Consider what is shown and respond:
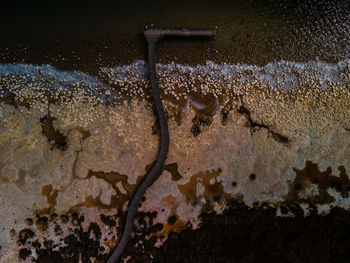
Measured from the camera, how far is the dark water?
11.9ft

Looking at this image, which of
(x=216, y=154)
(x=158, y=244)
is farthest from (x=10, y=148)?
(x=216, y=154)

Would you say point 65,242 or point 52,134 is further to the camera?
point 52,134

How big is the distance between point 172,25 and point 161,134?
1599 mm

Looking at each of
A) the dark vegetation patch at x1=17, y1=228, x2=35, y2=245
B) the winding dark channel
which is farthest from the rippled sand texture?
the winding dark channel

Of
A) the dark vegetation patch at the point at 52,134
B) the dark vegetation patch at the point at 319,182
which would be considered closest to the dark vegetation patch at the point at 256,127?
Answer: the dark vegetation patch at the point at 319,182

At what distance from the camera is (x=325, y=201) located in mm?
3500

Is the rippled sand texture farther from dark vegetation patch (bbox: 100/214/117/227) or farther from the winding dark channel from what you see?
the winding dark channel

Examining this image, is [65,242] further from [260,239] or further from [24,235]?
[260,239]

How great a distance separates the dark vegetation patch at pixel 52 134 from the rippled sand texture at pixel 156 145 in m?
0.01

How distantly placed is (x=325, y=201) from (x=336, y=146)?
2.58 ft

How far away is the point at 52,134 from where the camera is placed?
11.7 ft

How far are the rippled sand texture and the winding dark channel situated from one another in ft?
0.42

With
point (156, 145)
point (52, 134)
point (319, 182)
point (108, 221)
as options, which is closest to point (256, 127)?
point (319, 182)

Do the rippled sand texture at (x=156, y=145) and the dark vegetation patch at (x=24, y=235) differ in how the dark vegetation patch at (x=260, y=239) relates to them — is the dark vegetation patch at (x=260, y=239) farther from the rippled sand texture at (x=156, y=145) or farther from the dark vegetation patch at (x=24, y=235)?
the dark vegetation patch at (x=24, y=235)
